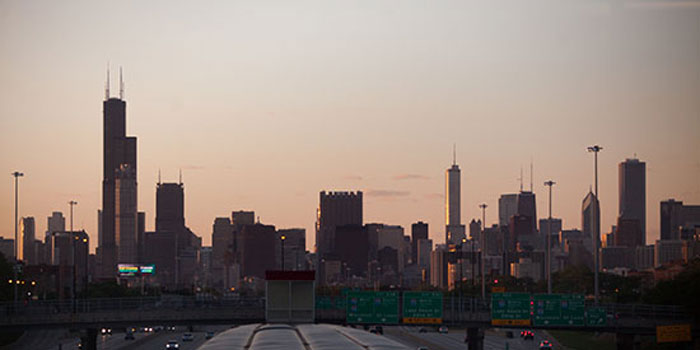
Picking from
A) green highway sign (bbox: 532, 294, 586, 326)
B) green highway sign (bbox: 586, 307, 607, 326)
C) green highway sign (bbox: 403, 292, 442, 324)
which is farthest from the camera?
green highway sign (bbox: 403, 292, 442, 324)

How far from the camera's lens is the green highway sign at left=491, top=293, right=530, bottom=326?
88.4 metres

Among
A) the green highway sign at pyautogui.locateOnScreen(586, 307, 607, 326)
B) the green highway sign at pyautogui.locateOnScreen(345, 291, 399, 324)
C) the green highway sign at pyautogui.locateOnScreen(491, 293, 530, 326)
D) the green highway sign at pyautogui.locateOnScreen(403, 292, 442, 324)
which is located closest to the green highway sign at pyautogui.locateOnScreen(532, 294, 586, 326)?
the green highway sign at pyautogui.locateOnScreen(586, 307, 607, 326)

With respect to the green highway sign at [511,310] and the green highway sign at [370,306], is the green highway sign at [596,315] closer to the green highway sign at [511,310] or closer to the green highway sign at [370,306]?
the green highway sign at [511,310]

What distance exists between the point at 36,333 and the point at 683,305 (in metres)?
122

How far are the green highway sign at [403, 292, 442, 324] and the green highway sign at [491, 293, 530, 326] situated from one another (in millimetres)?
4740

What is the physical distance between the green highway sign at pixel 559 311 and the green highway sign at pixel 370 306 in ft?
39.3

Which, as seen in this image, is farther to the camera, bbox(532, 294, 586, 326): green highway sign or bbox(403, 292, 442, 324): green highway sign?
bbox(403, 292, 442, 324): green highway sign

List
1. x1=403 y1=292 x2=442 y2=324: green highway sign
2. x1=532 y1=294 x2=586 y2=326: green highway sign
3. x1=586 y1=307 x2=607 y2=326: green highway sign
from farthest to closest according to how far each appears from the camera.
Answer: x1=403 y1=292 x2=442 y2=324: green highway sign, x1=586 y1=307 x2=607 y2=326: green highway sign, x1=532 y1=294 x2=586 y2=326: green highway sign

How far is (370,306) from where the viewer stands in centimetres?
8881

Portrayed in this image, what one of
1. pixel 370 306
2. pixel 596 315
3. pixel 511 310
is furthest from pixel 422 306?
pixel 596 315

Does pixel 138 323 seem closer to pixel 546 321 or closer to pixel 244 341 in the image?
pixel 546 321

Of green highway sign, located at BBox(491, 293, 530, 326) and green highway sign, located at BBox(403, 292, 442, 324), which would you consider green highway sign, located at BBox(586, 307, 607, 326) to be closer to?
green highway sign, located at BBox(491, 293, 530, 326)

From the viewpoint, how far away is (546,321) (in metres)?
88.5

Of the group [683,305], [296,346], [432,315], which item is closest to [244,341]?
[296,346]
